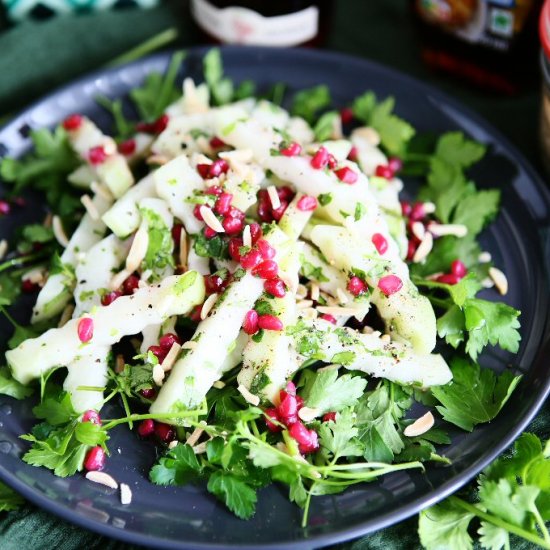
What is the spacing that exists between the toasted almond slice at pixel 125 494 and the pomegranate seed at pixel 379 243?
3.07 feet

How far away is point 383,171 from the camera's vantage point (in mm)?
2766

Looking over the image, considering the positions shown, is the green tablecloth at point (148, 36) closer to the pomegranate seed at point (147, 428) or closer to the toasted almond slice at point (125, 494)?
the pomegranate seed at point (147, 428)

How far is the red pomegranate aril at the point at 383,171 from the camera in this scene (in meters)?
2.77

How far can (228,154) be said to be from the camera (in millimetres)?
2518

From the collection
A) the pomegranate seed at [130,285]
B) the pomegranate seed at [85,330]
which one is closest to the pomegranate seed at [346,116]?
the pomegranate seed at [130,285]

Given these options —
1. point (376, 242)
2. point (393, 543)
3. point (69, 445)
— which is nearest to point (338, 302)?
point (376, 242)

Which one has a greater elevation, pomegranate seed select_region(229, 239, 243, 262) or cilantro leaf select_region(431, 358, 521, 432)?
pomegranate seed select_region(229, 239, 243, 262)

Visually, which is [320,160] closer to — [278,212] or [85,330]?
[278,212]

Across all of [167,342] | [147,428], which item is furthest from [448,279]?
[147,428]

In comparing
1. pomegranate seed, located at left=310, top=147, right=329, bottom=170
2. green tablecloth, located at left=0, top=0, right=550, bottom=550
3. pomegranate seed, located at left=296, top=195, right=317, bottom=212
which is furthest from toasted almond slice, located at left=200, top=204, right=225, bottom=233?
green tablecloth, located at left=0, top=0, right=550, bottom=550

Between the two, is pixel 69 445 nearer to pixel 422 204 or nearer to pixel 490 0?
pixel 422 204

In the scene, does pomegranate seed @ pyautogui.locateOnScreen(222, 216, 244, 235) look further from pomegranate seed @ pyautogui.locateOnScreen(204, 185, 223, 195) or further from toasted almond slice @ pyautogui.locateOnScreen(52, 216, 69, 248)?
toasted almond slice @ pyautogui.locateOnScreen(52, 216, 69, 248)

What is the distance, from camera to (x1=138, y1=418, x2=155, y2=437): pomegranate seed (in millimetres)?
2236

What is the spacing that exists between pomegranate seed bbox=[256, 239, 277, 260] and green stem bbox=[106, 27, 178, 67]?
4.57 feet
